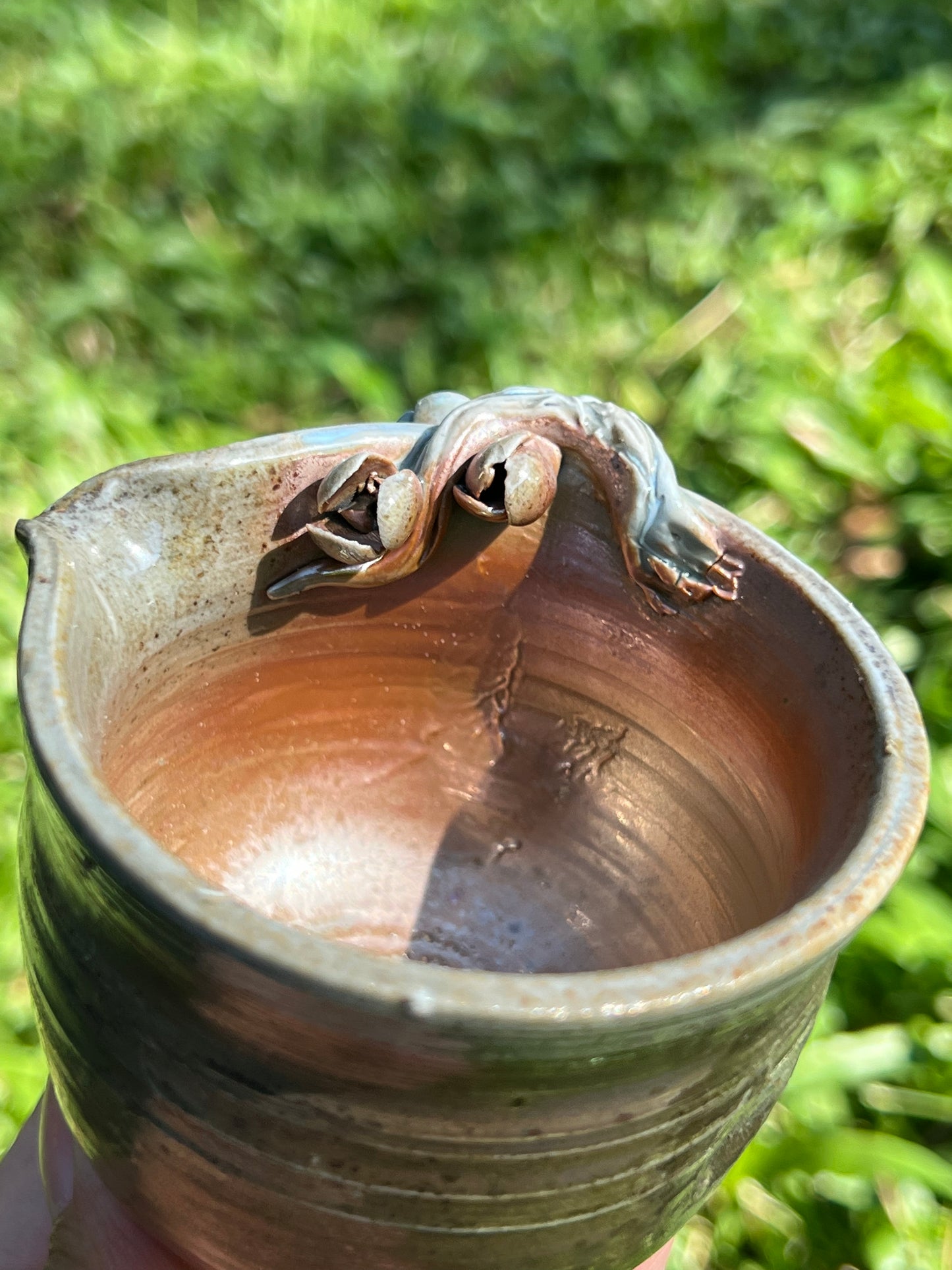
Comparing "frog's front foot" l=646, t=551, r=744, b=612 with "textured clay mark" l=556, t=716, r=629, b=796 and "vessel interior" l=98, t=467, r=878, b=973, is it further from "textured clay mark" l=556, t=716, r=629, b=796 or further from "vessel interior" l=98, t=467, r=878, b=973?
"textured clay mark" l=556, t=716, r=629, b=796

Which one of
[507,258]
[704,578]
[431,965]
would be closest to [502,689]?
[704,578]

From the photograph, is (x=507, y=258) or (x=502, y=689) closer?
(x=502, y=689)

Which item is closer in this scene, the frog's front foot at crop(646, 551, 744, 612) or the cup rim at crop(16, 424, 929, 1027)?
the cup rim at crop(16, 424, 929, 1027)

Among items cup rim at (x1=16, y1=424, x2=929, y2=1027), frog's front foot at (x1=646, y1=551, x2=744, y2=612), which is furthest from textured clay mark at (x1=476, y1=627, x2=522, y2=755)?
cup rim at (x1=16, y1=424, x2=929, y2=1027)

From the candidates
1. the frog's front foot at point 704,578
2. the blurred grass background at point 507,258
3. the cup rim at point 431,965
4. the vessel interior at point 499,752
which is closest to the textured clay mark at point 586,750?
the vessel interior at point 499,752

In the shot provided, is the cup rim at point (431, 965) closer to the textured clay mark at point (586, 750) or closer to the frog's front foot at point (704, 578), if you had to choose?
the frog's front foot at point (704, 578)

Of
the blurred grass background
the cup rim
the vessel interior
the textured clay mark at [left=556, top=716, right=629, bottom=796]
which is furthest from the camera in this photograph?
the blurred grass background

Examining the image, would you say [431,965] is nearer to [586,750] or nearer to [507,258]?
[586,750]

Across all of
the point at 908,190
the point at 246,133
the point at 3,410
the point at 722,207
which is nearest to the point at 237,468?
the point at 3,410
